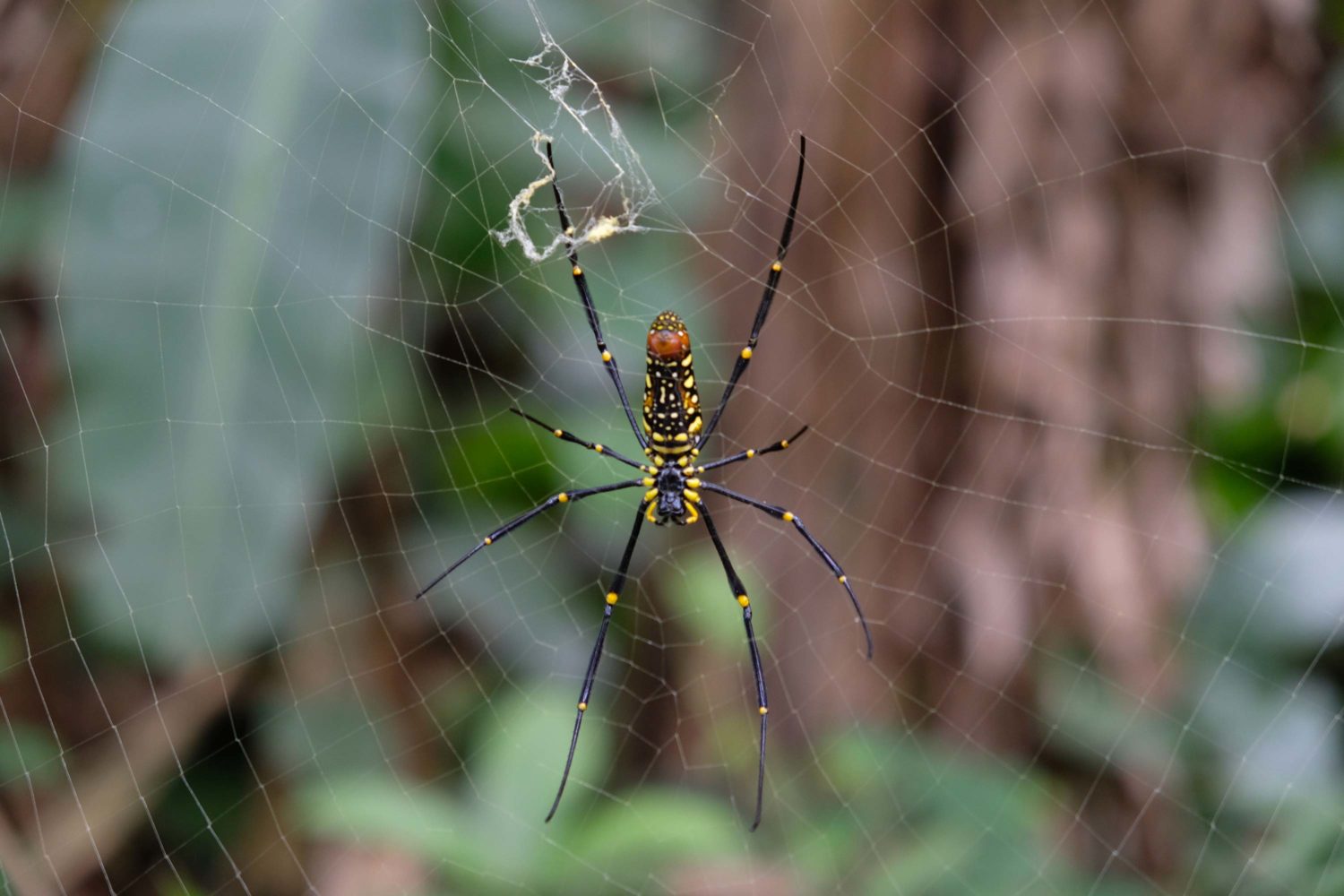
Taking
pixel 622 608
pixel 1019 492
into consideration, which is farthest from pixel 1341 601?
pixel 622 608

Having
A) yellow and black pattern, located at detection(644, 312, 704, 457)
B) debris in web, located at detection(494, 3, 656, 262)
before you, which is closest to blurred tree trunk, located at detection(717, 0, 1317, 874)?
debris in web, located at detection(494, 3, 656, 262)

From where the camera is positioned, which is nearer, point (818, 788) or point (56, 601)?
point (56, 601)

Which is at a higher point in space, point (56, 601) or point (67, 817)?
point (56, 601)

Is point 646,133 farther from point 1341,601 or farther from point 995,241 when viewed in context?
point 1341,601

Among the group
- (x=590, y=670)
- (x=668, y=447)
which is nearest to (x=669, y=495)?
(x=668, y=447)

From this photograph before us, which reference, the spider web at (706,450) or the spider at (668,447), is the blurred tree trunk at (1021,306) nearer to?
the spider web at (706,450)

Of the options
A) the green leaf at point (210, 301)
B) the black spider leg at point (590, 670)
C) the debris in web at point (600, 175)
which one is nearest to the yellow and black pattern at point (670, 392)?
the black spider leg at point (590, 670)

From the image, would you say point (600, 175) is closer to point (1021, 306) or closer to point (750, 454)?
point (750, 454)
